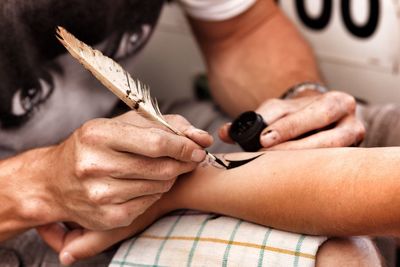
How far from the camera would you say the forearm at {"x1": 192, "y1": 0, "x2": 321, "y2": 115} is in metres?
1.28

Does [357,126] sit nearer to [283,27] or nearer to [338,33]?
[283,27]

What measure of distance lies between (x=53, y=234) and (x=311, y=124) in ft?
1.46

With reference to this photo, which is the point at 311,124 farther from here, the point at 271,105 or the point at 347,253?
the point at 347,253

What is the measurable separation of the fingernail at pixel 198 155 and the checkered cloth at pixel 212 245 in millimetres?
112

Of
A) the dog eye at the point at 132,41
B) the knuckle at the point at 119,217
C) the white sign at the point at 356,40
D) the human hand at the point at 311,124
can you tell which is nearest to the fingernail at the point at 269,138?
the human hand at the point at 311,124

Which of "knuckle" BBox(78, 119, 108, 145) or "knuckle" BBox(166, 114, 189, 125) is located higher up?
"knuckle" BBox(78, 119, 108, 145)

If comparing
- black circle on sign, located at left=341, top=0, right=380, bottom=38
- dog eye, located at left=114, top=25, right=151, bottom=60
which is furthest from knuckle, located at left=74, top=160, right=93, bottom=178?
black circle on sign, located at left=341, top=0, right=380, bottom=38

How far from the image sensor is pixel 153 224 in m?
0.96

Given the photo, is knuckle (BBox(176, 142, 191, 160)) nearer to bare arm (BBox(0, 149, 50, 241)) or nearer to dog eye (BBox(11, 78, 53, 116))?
bare arm (BBox(0, 149, 50, 241))

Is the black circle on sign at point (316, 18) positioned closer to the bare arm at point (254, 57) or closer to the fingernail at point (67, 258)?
the bare arm at point (254, 57)

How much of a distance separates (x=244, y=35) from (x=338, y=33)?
0.27m

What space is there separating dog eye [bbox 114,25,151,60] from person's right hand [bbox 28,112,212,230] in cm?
43

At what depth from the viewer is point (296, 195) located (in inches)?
31.9

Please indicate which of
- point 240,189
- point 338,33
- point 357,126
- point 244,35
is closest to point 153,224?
point 240,189
